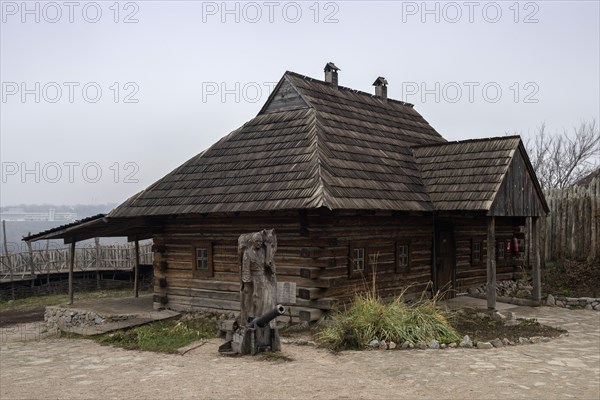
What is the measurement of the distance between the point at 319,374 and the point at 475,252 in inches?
390

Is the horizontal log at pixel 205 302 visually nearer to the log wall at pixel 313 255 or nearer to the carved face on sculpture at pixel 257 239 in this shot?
the log wall at pixel 313 255

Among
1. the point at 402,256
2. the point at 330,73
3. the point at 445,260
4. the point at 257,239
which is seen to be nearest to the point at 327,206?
the point at 257,239

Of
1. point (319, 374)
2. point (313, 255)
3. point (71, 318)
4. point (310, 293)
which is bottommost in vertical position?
point (71, 318)

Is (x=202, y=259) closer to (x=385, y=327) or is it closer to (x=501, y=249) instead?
(x=385, y=327)

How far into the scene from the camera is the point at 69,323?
583 inches

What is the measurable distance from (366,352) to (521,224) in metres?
10.4

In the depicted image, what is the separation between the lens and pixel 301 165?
1316 centimetres

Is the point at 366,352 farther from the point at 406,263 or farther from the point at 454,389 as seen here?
the point at 406,263

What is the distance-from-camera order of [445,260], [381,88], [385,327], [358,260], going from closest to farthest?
[385,327] < [358,260] < [445,260] < [381,88]

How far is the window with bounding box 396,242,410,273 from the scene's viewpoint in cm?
1445

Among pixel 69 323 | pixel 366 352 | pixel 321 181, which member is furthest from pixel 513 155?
pixel 69 323

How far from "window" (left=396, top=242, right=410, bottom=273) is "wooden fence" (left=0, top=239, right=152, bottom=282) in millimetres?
15004

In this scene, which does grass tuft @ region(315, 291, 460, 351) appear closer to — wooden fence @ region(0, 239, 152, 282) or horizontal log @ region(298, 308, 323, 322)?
horizontal log @ region(298, 308, 323, 322)

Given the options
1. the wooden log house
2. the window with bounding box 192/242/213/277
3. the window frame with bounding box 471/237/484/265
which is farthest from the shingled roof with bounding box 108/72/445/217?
the window frame with bounding box 471/237/484/265
